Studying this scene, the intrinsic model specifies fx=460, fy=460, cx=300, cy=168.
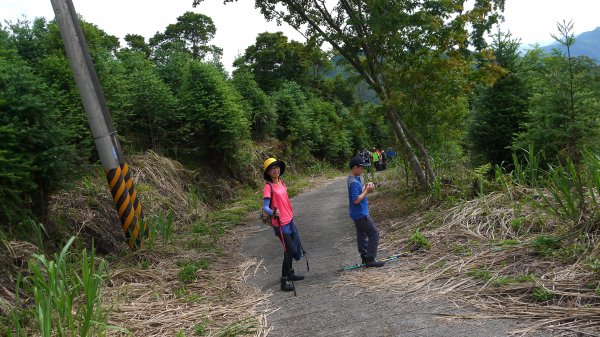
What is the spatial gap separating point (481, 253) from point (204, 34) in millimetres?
32949

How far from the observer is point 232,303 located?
5121 mm

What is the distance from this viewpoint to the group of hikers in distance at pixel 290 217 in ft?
18.3

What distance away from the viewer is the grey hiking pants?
6000 millimetres

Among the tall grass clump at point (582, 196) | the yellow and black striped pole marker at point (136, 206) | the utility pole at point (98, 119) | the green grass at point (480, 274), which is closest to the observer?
the green grass at point (480, 274)

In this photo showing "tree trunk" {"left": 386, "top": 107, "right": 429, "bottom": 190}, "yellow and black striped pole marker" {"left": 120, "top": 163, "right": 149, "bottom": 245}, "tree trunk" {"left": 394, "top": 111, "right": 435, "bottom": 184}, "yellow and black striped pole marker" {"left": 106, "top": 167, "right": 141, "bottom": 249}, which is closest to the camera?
"yellow and black striped pole marker" {"left": 106, "top": 167, "right": 141, "bottom": 249}

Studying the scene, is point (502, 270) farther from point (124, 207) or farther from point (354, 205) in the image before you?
point (124, 207)

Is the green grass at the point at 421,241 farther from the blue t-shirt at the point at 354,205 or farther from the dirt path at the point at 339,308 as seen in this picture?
the blue t-shirt at the point at 354,205

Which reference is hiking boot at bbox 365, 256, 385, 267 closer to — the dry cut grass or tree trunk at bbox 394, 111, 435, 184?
the dry cut grass

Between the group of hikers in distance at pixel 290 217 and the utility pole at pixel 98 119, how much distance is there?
2.62m

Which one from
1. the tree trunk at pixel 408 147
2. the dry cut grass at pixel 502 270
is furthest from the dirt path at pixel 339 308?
the tree trunk at pixel 408 147

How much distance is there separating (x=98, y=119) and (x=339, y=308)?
4.70 meters

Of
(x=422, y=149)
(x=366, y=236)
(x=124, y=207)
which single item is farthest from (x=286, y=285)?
(x=422, y=149)

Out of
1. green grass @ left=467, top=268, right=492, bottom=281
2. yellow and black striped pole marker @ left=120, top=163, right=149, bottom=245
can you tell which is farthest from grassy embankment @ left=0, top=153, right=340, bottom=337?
green grass @ left=467, top=268, right=492, bottom=281

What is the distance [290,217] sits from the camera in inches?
225
